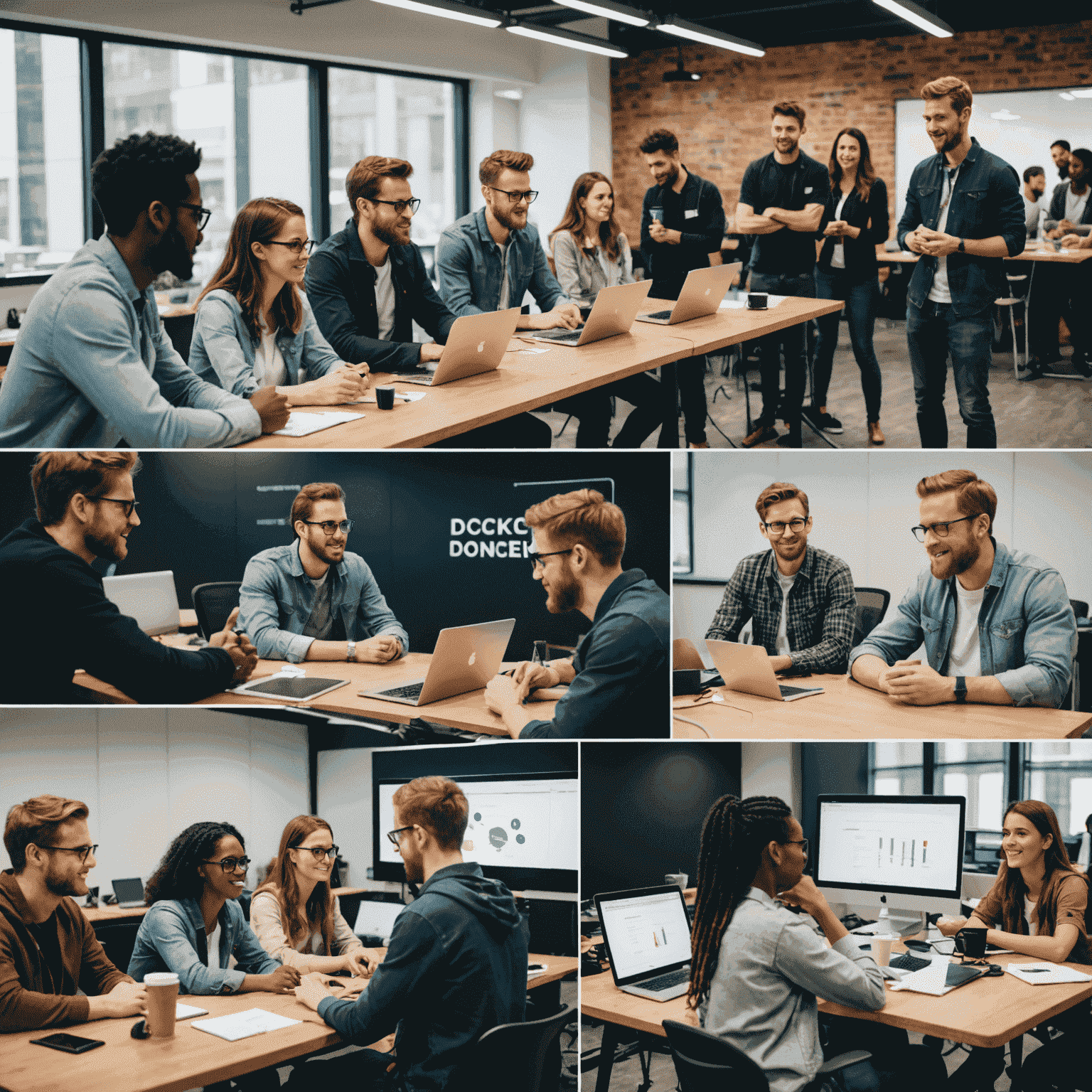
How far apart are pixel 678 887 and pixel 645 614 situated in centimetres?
97

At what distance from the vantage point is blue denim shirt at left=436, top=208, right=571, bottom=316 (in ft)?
15.3

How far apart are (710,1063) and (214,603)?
139cm

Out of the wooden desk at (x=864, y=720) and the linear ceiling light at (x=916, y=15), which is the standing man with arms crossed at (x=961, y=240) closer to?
the wooden desk at (x=864, y=720)

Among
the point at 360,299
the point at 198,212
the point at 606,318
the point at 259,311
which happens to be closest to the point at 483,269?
the point at 606,318

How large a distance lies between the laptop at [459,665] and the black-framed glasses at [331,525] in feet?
0.99

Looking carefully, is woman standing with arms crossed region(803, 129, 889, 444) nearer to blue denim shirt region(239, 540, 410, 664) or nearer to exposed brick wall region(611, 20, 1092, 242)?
blue denim shirt region(239, 540, 410, 664)

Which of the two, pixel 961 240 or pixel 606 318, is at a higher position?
pixel 961 240

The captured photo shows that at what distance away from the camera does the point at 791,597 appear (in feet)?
8.47

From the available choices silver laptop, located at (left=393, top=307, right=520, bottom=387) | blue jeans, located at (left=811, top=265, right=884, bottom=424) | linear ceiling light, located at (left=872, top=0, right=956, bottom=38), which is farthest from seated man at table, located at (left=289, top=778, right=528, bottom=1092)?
linear ceiling light, located at (left=872, top=0, right=956, bottom=38)

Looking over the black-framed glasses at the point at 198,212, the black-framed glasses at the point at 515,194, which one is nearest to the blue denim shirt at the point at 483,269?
the black-framed glasses at the point at 515,194

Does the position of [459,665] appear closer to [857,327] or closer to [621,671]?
[621,671]

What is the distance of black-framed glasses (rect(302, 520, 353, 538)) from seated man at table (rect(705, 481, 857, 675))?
836 millimetres

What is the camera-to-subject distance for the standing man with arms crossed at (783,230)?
244 inches

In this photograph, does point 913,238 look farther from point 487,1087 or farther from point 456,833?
point 487,1087
